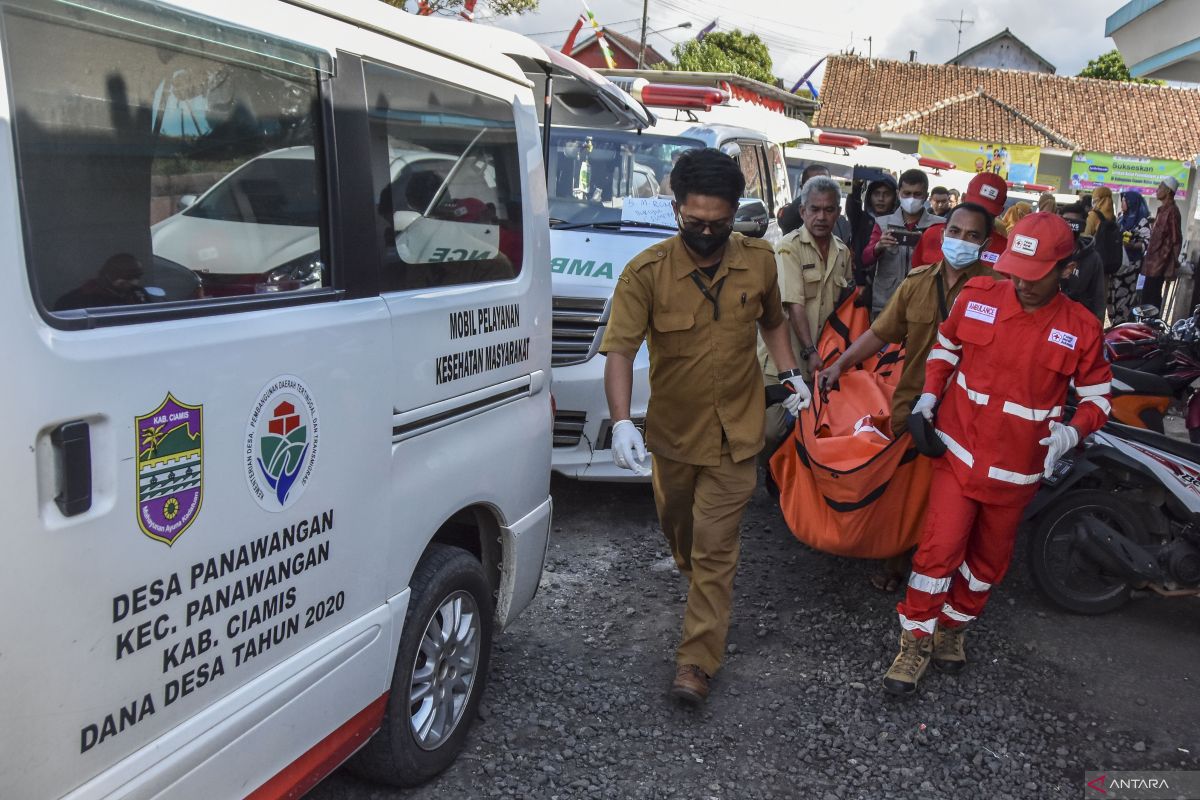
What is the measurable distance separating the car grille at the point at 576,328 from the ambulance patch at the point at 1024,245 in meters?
2.45

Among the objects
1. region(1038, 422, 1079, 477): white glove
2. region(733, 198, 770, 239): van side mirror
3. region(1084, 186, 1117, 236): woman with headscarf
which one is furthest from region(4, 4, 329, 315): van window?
region(1084, 186, 1117, 236): woman with headscarf

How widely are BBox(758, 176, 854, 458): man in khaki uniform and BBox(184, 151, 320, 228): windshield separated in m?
3.32

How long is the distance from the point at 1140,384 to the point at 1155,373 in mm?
421

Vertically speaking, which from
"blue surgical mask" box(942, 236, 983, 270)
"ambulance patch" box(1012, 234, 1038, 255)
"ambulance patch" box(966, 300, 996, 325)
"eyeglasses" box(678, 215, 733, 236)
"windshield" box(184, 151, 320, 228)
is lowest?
"ambulance patch" box(966, 300, 996, 325)

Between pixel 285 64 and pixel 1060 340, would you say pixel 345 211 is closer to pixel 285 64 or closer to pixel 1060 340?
pixel 285 64

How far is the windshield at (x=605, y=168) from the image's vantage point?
6797mm

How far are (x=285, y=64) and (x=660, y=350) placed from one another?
183 centimetres

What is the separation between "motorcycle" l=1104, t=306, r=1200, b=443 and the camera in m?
5.18

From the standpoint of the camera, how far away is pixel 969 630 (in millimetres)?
4523

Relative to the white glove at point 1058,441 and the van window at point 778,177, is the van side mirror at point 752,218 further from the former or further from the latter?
the white glove at point 1058,441

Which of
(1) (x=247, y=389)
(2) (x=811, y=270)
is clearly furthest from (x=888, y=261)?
(1) (x=247, y=389)

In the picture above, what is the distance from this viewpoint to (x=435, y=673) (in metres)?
3.14

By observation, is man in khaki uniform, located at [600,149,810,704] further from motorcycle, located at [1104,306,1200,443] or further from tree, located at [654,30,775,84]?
tree, located at [654,30,775,84]

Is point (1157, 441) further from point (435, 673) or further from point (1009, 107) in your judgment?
point (1009, 107)
